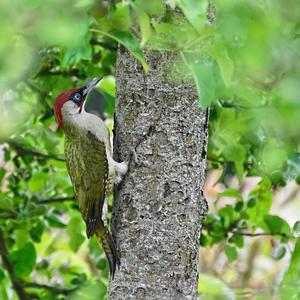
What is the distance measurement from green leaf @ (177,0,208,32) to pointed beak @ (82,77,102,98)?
6.40 ft

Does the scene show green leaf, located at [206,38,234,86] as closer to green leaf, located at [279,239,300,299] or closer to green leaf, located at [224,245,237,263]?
green leaf, located at [279,239,300,299]

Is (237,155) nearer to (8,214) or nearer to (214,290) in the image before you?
(214,290)

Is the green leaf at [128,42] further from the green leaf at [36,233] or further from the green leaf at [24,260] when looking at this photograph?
the green leaf at [36,233]

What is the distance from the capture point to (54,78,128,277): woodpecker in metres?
3.38

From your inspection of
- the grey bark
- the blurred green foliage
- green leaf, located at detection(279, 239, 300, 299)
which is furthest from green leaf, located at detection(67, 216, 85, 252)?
the grey bark

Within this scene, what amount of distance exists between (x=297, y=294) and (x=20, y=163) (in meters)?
1.72

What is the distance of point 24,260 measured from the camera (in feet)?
12.7

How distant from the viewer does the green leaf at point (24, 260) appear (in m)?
3.84

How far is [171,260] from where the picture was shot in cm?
291

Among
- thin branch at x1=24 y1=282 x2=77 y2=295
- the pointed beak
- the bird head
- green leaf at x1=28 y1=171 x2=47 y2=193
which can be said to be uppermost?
the pointed beak

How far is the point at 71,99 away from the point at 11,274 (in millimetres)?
868

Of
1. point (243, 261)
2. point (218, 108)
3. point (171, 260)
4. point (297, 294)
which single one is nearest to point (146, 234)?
point (171, 260)

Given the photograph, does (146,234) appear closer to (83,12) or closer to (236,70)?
(236,70)

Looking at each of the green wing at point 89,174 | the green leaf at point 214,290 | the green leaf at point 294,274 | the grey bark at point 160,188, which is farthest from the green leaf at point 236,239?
the grey bark at point 160,188
